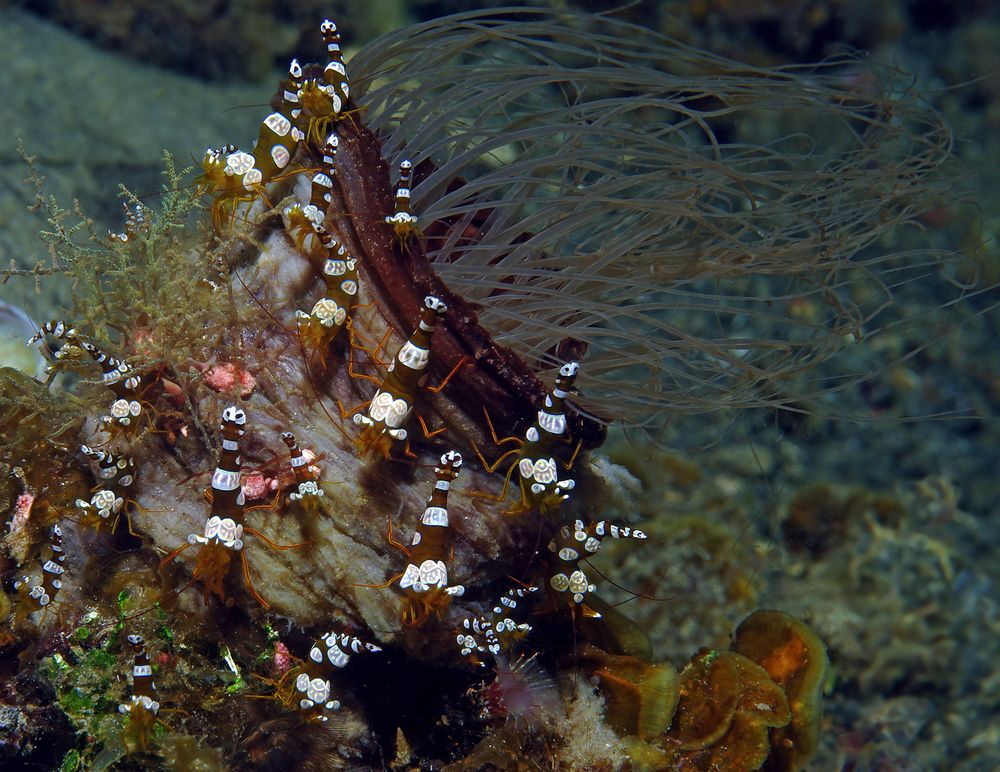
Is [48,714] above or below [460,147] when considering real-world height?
below

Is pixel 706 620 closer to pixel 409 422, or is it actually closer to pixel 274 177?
Result: pixel 409 422

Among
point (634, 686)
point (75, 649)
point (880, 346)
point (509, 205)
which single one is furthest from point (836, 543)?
point (75, 649)

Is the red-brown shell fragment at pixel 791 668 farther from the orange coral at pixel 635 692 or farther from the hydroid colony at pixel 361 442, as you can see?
the orange coral at pixel 635 692

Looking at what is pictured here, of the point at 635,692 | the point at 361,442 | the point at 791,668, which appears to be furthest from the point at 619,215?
the point at 791,668

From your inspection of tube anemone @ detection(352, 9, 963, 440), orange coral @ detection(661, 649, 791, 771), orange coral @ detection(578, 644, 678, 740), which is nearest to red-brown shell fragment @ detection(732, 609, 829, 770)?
orange coral @ detection(661, 649, 791, 771)

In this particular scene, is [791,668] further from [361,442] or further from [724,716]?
[361,442]

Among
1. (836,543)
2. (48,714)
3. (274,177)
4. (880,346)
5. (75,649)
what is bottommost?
(836,543)

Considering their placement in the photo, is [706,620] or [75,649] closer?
[75,649]

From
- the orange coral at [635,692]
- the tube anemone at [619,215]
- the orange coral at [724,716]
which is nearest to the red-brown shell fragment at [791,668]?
the orange coral at [724,716]

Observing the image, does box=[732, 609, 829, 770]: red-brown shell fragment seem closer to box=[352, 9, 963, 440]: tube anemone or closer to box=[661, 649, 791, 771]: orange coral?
box=[661, 649, 791, 771]: orange coral
